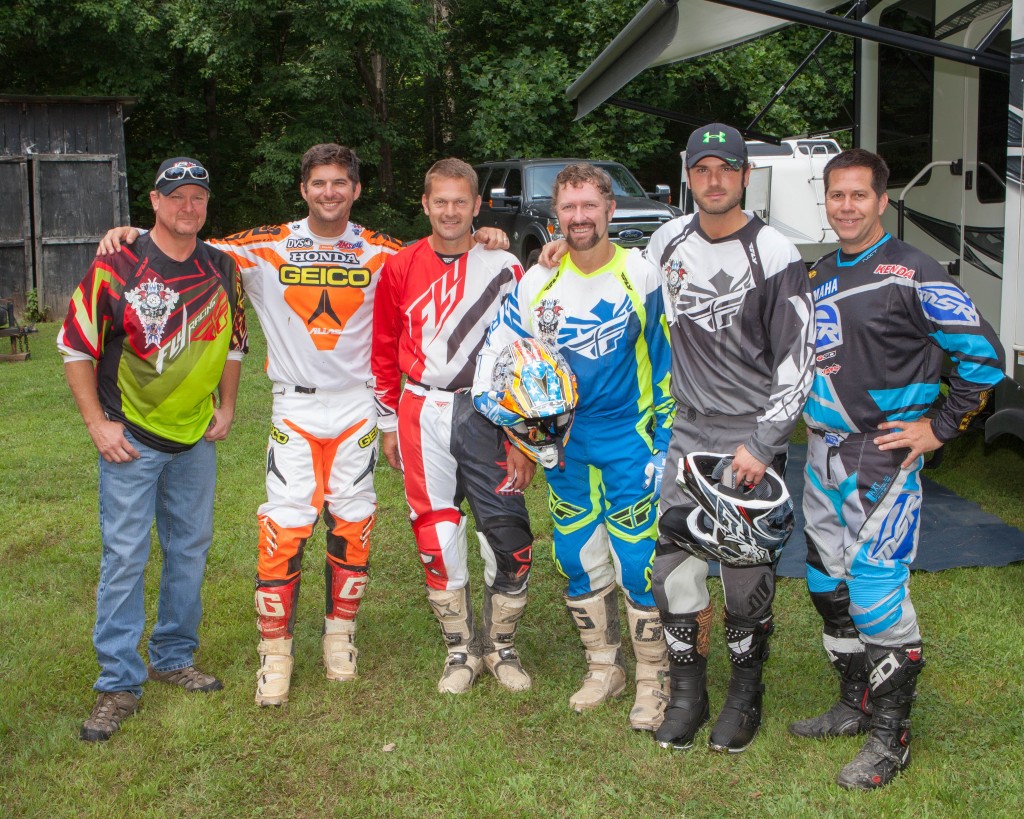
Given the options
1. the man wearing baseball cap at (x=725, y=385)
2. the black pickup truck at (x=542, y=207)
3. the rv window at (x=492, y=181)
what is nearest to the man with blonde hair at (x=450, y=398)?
the man wearing baseball cap at (x=725, y=385)

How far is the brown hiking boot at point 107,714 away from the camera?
4102mm

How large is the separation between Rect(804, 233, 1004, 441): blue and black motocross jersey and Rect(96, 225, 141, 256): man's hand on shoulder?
279cm

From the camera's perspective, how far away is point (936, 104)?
776 centimetres

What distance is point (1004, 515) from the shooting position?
6.67 m

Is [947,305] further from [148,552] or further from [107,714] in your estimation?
[107,714]

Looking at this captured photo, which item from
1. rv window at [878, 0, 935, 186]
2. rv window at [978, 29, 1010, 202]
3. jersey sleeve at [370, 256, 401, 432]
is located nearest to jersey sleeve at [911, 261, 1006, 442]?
jersey sleeve at [370, 256, 401, 432]

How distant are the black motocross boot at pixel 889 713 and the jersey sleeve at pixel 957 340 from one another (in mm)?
828

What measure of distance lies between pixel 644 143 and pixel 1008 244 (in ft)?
52.6

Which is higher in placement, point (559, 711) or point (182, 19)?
point (182, 19)

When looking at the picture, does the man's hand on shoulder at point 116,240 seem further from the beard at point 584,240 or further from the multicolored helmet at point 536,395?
the beard at point 584,240

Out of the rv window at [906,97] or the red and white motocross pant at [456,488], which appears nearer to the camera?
the red and white motocross pant at [456,488]

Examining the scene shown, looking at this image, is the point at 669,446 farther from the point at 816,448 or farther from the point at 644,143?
the point at 644,143

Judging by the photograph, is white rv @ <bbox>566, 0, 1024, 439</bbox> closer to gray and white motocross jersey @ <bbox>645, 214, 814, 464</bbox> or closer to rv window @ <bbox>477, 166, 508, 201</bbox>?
gray and white motocross jersey @ <bbox>645, 214, 814, 464</bbox>

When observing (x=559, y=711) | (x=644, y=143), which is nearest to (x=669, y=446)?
(x=559, y=711)
